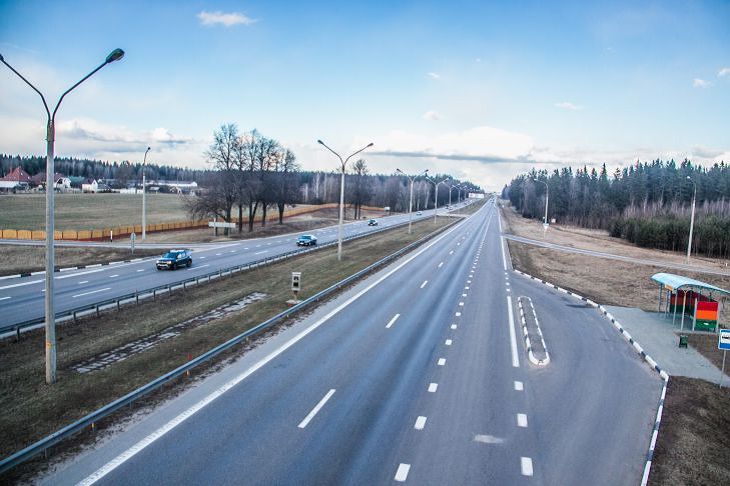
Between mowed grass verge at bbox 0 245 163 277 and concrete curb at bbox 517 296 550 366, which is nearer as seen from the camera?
concrete curb at bbox 517 296 550 366

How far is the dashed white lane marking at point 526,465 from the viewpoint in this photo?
415 inches

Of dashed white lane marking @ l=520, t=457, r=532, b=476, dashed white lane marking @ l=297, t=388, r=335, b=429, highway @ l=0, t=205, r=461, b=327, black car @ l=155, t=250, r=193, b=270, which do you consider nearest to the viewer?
dashed white lane marking @ l=520, t=457, r=532, b=476

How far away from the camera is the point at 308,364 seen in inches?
662

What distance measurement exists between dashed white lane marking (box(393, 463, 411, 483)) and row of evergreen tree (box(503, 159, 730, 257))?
63.4 meters

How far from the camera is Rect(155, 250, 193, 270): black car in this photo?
122 ft

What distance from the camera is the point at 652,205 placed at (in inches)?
4264

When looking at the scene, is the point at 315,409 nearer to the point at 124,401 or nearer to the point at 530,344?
the point at 124,401

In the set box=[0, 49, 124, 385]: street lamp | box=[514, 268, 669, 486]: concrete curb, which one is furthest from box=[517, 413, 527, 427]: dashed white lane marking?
box=[0, 49, 124, 385]: street lamp

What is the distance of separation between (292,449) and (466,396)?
561 cm

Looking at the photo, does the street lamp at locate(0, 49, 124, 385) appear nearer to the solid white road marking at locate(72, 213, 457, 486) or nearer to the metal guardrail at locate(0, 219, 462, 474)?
the metal guardrail at locate(0, 219, 462, 474)

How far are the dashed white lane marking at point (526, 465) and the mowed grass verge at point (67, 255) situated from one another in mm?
39335

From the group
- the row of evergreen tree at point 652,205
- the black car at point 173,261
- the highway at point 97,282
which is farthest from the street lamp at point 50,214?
the row of evergreen tree at point 652,205

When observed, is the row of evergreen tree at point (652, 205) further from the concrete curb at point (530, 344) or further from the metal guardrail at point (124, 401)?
the metal guardrail at point (124, 401)

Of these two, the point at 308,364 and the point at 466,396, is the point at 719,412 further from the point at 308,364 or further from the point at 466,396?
the point at 308,364
